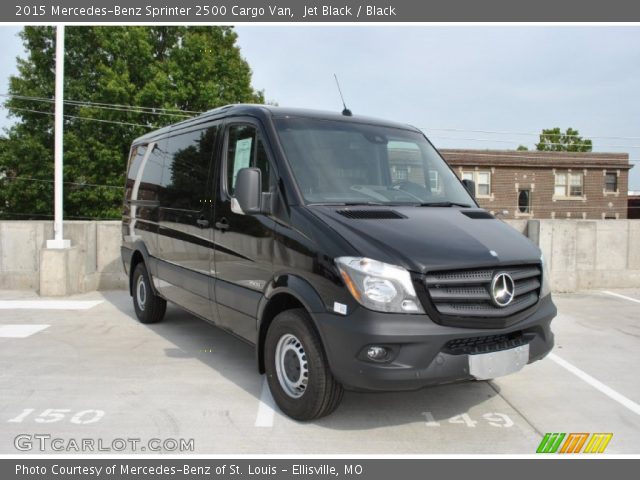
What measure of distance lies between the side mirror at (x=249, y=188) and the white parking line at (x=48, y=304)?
18.2 feet

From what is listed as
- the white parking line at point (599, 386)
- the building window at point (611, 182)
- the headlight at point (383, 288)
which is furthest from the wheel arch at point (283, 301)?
the building window at point (611, 182)

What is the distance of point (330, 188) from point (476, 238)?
45.2 inches

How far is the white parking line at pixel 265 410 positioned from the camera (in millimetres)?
4161

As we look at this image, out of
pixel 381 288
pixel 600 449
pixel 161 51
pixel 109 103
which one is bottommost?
pixel 600 449

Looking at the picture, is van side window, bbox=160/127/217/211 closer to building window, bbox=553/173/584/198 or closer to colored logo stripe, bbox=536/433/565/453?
colored logo stripe, bbox=536/433/565/453

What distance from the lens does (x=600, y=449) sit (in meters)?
3.82

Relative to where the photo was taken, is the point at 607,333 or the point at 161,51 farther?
the point at 161,51

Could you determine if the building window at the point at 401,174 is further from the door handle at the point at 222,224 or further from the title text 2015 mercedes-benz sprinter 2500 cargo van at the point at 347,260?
the door handle at the point at 222,224

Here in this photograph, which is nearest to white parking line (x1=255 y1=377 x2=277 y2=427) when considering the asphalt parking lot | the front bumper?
the asphalt parking lot

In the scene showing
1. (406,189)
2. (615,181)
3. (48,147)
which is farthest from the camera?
(615,181)

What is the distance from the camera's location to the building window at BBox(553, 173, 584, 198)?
111 feet

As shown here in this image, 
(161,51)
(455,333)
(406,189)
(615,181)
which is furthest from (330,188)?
(615,181)

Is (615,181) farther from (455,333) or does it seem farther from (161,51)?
(455,333)

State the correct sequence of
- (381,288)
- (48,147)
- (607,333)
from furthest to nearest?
(48,147) → (607,333) → (381,288)
